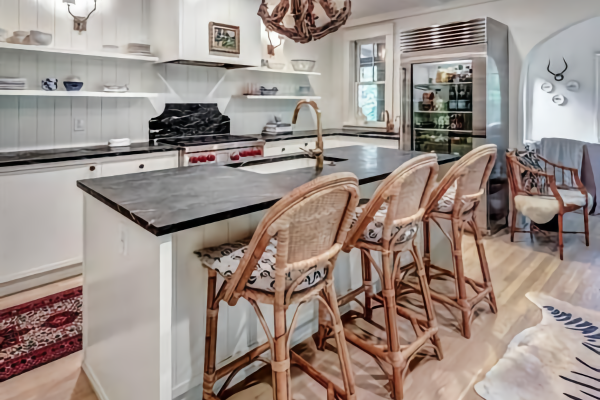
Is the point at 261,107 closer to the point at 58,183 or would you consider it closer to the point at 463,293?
the point at 58,183

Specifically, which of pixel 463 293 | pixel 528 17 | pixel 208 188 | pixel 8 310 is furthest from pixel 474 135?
pixel 8 310

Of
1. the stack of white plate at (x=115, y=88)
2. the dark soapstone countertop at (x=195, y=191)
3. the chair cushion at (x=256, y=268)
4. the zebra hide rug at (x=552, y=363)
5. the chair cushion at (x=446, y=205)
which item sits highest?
the stack of white plate at (x=115, y=88)

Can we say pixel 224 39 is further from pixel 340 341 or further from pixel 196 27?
pixel 340 341

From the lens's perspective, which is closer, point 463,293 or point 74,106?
point 463,293

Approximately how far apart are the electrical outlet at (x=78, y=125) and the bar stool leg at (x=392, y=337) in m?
3.05

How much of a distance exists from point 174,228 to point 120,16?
3292 millimetres

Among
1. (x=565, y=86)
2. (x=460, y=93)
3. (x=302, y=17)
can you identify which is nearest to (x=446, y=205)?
(x=302, y=17)

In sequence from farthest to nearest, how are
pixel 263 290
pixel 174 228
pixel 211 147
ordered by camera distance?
pixel 211 147 → pixel 263 290 → pixel 174 228

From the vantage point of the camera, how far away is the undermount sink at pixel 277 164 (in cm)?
261

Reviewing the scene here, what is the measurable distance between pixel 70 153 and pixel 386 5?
3696 millimetres

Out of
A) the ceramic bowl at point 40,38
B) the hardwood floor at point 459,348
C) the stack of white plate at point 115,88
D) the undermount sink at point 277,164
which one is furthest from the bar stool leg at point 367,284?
the ceramic bowl at point 40,38

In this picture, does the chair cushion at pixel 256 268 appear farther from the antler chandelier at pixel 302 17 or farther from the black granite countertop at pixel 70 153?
the black granite countertop at pixel 70 153

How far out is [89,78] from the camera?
12.2 ft

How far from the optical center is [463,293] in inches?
93.2
